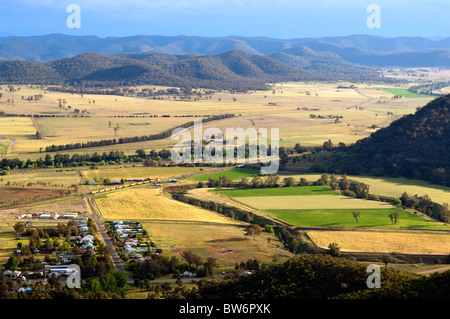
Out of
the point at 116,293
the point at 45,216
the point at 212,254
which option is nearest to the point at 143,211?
the point at 45,216

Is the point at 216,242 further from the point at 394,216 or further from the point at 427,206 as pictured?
the point at 427,206

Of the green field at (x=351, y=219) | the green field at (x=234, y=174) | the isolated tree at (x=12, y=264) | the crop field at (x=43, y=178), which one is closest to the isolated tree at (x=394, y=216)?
the green field at (x=351, y=219)

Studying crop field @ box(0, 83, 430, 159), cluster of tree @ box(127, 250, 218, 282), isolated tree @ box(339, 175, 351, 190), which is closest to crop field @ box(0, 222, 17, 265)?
cluster of tree @ box(127, 250, 218, 282)

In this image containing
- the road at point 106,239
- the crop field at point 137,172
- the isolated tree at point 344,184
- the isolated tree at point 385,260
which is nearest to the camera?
the road at point 106,239

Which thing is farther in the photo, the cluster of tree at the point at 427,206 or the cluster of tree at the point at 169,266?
the cluster of tree at the point at 427,206

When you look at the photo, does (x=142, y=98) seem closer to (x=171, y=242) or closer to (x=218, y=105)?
(x=218, y=105)

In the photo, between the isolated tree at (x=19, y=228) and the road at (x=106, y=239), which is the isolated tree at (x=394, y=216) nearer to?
the road at (x=106, y=239)
